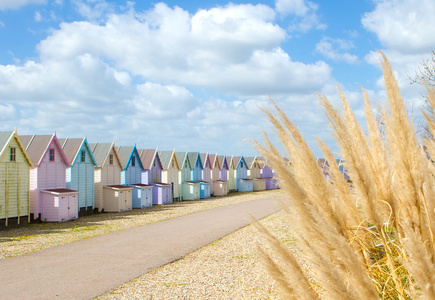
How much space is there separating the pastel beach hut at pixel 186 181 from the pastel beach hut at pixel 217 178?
16.3 ft

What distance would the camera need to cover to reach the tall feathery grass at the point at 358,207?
1.53m

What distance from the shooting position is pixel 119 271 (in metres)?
9.80

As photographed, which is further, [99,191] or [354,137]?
[99,191]

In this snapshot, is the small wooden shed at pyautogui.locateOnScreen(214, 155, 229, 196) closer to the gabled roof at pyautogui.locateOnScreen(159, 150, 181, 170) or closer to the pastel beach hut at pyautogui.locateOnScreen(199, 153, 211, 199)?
the pastel beach hut at pyautogui.locateOnScreen(199, 153, 211, 199)

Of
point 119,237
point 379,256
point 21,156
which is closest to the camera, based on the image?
point 379,256

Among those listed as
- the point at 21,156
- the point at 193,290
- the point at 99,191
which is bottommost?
the point at 193,290

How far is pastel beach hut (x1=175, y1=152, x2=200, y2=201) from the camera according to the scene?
123 ft

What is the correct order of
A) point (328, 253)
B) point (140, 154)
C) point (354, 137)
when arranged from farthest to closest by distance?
point (140, 154)
point (354, 137)
point (328, 253)

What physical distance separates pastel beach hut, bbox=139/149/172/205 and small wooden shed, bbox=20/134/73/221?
962cm

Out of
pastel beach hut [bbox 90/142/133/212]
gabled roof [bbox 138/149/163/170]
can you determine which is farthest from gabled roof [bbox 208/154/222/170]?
pastel beach hut [bbox 90/142/133/212]

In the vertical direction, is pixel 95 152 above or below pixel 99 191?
above

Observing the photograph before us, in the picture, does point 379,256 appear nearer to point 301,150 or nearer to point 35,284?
point 301,150

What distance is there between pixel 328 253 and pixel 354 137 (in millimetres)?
703

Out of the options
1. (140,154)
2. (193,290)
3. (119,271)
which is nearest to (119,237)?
(119,271)
